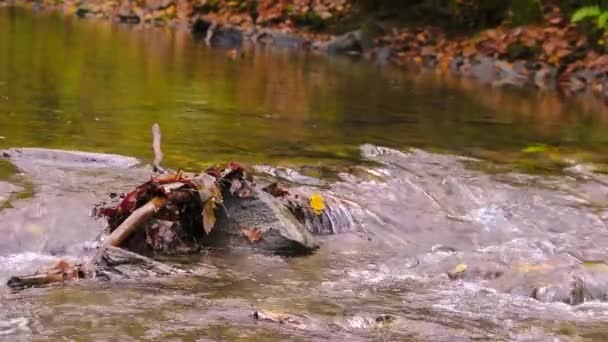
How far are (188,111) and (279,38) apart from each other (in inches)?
473

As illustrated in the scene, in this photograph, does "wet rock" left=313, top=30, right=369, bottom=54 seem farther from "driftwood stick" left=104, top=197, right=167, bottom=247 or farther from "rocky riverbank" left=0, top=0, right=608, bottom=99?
"driftwood stick" left=104, top=197, right=167, bottom=247

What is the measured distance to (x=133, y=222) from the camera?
19.2ft

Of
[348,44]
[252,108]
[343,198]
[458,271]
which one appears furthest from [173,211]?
[348,44]

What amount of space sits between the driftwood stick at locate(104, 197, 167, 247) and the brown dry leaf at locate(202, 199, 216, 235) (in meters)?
0.29

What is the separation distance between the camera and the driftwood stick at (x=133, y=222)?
575cm

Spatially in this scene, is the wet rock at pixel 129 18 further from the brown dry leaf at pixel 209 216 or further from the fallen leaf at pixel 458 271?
the fallen leaf at pixel 458 271

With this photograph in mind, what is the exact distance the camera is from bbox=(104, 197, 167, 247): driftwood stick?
575 cm

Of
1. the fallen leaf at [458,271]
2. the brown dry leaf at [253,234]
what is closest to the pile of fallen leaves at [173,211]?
the brown dry leaf at [253,234]

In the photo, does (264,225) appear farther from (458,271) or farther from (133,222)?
(458,271)

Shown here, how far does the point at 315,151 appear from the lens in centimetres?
901

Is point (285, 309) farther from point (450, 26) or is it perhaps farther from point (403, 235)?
point (450, 26)

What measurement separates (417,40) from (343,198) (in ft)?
44.8

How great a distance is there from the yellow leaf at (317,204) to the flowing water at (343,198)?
9.4 inches

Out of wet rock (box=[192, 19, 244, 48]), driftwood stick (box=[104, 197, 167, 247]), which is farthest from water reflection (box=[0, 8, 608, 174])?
wet rock (box=[192, 19, 244, 48])
